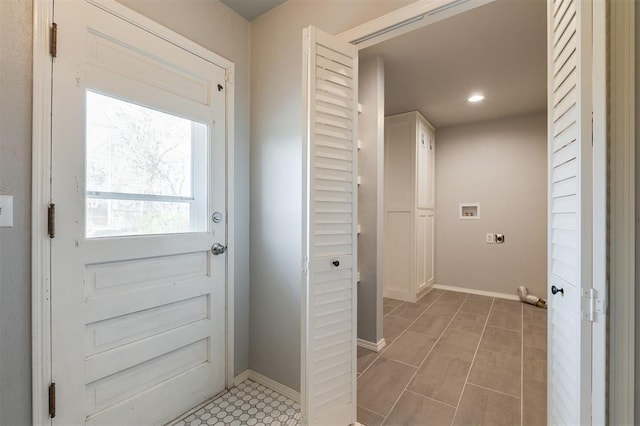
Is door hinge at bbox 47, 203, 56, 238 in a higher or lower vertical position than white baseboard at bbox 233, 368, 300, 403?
higher

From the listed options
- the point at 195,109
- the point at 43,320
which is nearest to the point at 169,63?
the point at 195,109

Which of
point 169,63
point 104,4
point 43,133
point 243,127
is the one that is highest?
point 104,4

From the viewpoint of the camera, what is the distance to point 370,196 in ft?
7.79

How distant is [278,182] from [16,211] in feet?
3.86

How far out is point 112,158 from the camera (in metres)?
1.32

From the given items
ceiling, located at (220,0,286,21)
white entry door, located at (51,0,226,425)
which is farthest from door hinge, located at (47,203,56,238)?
ceiling, located at (220,0,286,21)

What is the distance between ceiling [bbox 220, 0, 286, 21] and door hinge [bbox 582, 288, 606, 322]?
2091 millimetres

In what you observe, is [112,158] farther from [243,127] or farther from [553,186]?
[553,186]

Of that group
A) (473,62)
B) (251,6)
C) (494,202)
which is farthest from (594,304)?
(494,202)

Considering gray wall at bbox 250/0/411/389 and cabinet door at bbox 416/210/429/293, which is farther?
cabinet door at bbox 416/210/429/293

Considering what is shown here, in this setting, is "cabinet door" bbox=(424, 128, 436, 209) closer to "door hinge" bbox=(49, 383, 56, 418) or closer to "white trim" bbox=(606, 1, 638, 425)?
"white trim" bbox=(606, 1, 638, 425)

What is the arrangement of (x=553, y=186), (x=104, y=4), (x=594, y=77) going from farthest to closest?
(x=104, y=4) → (x=553, y=186) → (x=594, y=77)

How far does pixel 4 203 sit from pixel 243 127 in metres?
1.22

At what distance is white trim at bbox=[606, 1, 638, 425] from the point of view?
80cm
